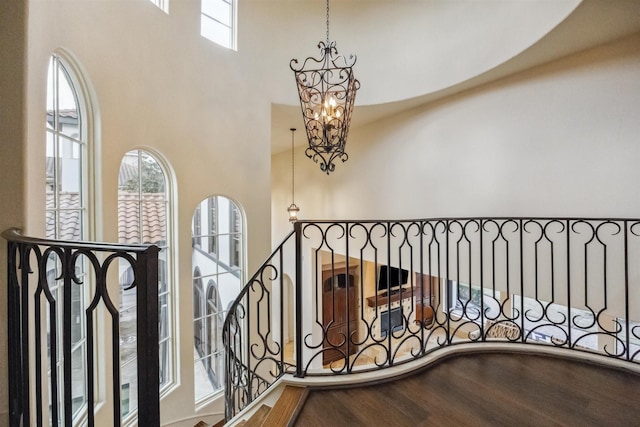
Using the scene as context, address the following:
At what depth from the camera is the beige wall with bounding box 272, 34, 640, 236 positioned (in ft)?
9.26

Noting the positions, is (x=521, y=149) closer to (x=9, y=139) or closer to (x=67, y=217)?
(x=9, y=139)

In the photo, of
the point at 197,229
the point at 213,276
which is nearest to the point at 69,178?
the point at 197,229

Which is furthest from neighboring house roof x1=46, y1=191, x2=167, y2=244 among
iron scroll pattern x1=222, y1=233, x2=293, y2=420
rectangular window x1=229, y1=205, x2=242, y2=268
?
iron scroll pattern x1=222, y1=233, x2=293, y2=420

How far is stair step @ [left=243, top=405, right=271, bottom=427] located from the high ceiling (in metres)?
3.82

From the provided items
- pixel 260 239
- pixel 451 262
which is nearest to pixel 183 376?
pixel 260 239

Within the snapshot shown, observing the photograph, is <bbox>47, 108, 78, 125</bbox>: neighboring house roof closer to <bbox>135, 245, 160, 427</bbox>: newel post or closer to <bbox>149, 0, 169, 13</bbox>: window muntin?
<bbox>149, 0, 169, 13</bbox>: window muntin

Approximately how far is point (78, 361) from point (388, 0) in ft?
17.7

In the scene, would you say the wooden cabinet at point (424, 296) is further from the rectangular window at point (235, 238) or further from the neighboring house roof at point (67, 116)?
the neighboring house roof at point (67, 116)

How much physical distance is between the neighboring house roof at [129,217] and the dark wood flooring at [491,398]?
2271 millimetres

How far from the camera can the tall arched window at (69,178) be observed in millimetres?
2258

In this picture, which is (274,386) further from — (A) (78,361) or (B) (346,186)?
(B) (346,186)

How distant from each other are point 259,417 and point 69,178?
234 centimetres

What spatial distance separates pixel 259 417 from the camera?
66.3 inches

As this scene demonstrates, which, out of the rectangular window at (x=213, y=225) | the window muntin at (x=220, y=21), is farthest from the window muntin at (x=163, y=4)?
the rectangular window at (x=213, y=225)
